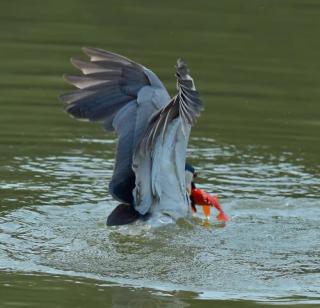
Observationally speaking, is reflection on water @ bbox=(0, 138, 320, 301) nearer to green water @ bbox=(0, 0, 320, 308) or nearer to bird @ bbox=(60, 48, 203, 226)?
Result: green water @ bbox=(0, 0, 320, 308)

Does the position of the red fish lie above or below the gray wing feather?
below

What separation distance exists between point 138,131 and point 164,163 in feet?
1.24

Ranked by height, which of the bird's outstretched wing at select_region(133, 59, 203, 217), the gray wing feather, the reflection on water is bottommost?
the reflection on water

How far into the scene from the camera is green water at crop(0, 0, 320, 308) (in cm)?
727

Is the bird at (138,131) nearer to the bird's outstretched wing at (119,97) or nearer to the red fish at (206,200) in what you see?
the bird's outstretched wing at (119,97)

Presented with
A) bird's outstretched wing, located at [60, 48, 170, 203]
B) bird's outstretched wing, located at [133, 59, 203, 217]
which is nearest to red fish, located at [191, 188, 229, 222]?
bird's outstretched wing, located at [133, 59, 203, 217]

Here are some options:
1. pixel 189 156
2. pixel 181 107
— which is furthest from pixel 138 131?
pixel 189 156

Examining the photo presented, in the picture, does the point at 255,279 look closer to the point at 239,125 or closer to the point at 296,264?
the point at 296,264

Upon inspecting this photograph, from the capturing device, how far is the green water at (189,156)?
7.27 meters

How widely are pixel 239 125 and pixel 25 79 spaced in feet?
8.38

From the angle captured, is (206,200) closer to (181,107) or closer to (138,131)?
(138,131)

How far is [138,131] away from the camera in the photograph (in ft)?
27.6

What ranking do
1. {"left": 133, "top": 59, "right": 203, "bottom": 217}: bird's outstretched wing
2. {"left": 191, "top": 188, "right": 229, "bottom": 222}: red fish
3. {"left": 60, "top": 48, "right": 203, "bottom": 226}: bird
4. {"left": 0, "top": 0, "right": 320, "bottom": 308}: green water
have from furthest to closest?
{"left": 191, "top": 188, "right": 229, "bottom": 222}: red fish → {"left": 60, "top": 48, "right": 203, "bottom": 226}: bird → {"left": 133, "top": 59, "right": 203, "bottom": 217}: bird's outstretched wing → {"left": 0, "top": 0, "right": 320, "bottom": 308}: green water

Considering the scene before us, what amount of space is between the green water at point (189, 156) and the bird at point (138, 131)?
0.20 metres
